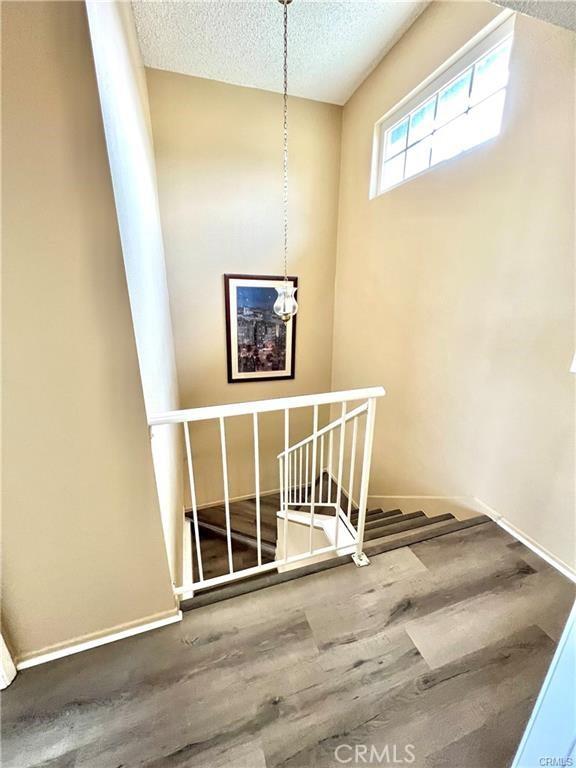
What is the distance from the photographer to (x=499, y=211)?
1.62 m

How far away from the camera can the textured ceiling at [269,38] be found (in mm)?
1953

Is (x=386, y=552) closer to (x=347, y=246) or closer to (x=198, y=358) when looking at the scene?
(x=198, y=358)

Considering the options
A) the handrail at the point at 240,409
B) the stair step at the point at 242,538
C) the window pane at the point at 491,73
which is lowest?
the stair step at the point at 242,538

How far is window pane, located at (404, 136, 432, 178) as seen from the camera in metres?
2.17

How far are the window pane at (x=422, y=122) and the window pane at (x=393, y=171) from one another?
0.14 meters

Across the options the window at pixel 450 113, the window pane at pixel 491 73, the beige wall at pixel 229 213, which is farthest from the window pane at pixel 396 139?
the beige wall at pixel 229 213

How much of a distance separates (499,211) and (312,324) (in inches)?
88.3

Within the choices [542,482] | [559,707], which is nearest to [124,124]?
[559,707]

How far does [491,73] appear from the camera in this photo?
1652mm

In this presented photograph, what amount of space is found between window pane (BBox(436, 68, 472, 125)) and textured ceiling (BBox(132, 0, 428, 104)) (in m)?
0.58

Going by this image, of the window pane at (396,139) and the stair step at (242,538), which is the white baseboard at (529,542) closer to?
the stair step at (242,538)

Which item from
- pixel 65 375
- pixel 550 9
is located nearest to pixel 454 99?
pixel 550 9

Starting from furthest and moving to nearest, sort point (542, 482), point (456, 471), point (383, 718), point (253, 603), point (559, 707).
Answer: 1. point (456, 471)
2. point (542, 482)
3. point (253, 603)
4. point (383, 718)
5. point (559, 707)

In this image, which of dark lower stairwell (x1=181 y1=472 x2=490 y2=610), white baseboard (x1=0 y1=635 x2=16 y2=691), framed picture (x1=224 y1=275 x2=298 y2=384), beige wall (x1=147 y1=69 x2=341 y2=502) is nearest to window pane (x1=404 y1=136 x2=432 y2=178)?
beige wall (x1=147 y1=69 x2=341 y2=502)
